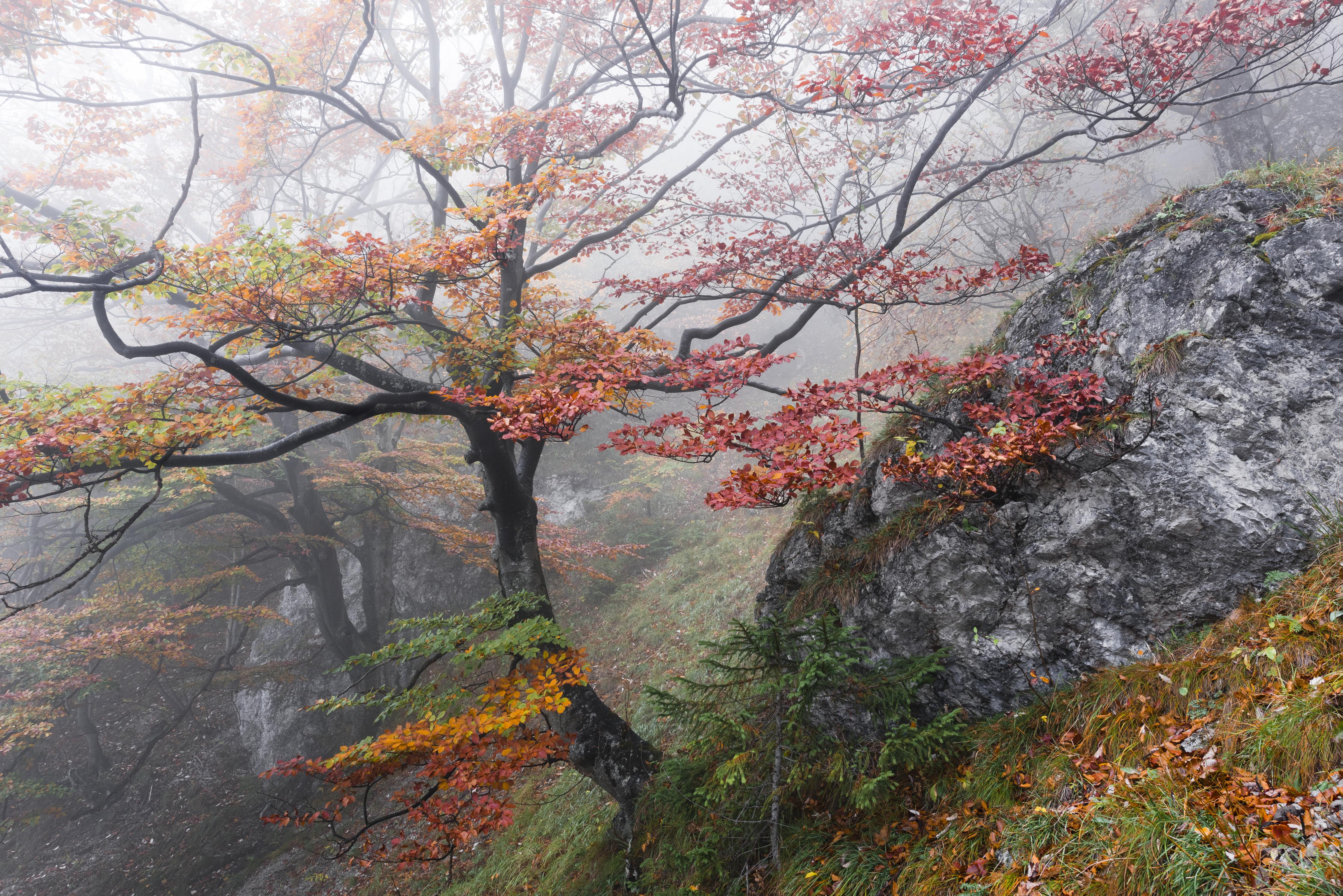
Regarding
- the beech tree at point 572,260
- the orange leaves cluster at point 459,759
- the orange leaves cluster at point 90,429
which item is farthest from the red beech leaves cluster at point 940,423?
the orange leaves cluster at point 90,429

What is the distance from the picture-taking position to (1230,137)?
8648 mm

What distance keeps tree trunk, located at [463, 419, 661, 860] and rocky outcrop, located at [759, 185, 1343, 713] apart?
8.83 feet

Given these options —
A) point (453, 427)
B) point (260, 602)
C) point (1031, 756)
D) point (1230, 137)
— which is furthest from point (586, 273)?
point (1031, 756)

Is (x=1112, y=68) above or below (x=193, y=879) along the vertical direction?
above

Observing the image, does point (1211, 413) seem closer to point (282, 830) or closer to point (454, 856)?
point (454, 856)

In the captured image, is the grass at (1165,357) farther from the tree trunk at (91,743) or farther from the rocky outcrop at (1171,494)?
the tree trunk at (91,743)

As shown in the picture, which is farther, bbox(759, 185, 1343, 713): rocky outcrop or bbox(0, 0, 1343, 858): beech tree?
bbox(0, 0, 1343, 858): beech tree

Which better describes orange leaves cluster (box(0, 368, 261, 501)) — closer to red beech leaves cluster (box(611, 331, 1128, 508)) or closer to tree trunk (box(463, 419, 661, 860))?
tree trunk (box(463, 419, 661, 860))

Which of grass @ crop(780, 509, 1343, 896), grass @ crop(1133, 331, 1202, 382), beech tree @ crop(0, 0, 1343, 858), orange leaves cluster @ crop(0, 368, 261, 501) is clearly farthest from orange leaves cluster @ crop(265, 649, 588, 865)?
grass @ crop(1133, 331, 1202, 382)

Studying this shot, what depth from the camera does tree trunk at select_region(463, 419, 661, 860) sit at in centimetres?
509

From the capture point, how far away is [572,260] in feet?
22.1

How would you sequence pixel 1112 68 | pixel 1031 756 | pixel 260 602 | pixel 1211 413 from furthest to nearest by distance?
pixel 260 602, pixel 1112 68, pixel 1211 413, pixel 1031 756

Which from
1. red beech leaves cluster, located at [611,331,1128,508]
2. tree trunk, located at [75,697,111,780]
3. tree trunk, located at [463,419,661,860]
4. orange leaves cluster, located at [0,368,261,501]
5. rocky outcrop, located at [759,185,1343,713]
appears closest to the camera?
rocky outcrop, located at [759,185,1343,713]

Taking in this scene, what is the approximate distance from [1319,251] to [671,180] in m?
6.02
